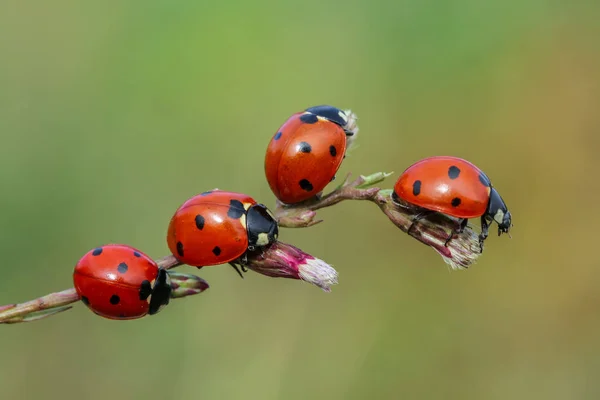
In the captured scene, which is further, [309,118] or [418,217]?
[309,118]

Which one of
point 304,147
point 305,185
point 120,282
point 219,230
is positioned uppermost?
point 304,147

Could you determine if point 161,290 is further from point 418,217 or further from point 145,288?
point 418,217

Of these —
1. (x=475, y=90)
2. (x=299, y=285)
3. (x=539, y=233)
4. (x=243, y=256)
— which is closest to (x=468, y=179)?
(x=243, y=256)

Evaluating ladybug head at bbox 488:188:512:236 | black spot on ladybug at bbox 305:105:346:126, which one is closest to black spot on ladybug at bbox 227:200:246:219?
black spot on ladybug at bbox 305:105:346:126

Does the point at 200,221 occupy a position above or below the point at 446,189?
below

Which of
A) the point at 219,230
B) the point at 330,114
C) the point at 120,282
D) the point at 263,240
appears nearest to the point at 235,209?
the point at 219,230

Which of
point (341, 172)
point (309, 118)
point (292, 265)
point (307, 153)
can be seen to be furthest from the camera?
point (341, 172)
